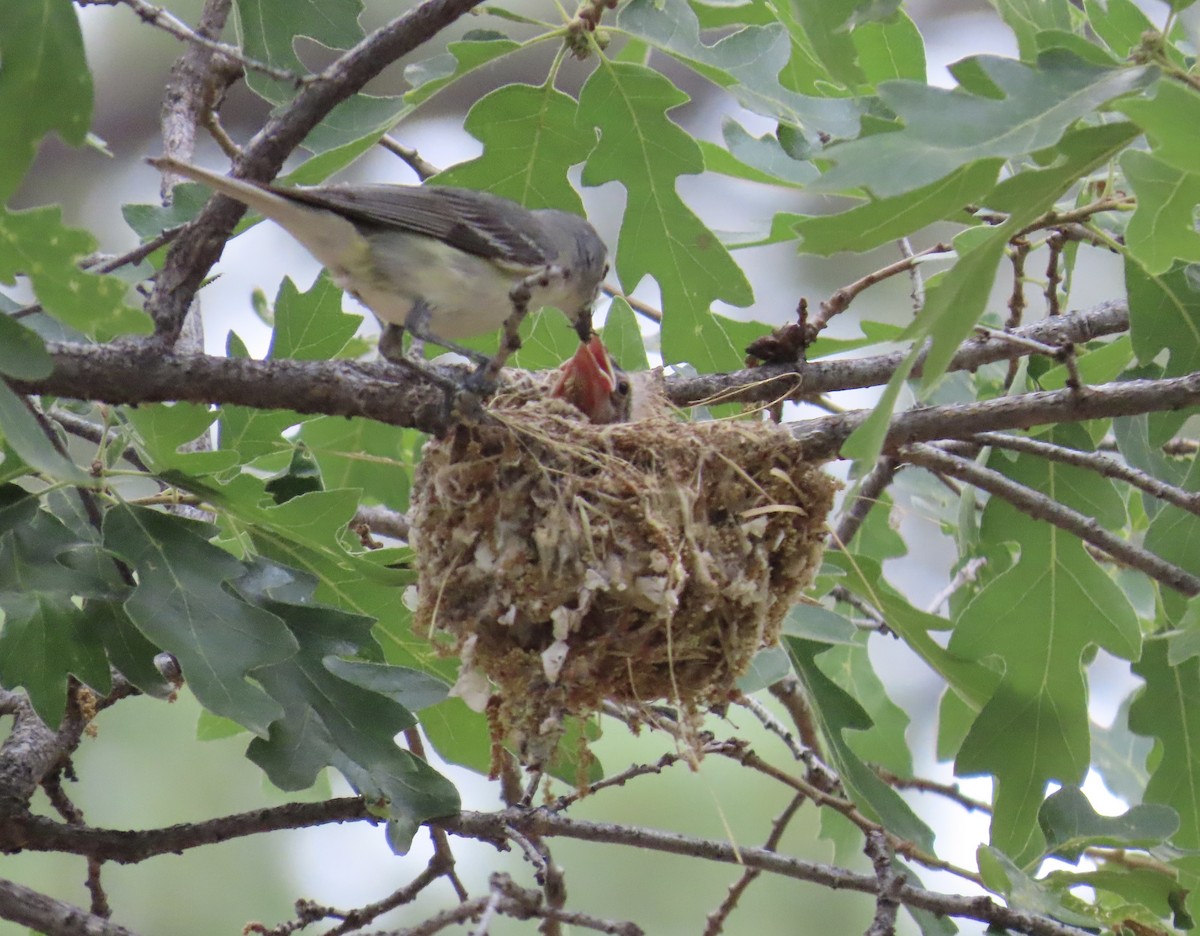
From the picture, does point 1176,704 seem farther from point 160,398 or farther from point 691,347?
point 160,398

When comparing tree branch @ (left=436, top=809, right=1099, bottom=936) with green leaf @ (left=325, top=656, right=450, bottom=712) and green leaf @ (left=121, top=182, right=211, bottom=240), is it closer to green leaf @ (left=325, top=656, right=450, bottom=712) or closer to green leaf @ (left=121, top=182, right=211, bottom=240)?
green leaf @ (left=325, top=656, right=450, bottom=712)

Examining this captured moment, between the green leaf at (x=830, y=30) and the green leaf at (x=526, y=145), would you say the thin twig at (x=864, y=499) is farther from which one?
the green leaf at (x=830, y=30)

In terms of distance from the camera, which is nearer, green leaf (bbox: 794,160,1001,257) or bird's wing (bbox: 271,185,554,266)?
green leaf (bbox: 794,160,1001,257)

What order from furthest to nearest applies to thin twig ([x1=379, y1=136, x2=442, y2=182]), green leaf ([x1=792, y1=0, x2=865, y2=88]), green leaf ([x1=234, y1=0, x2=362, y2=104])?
thin twig ([x1=379, y1=136, x2=442, y2=182]), green leaf ([x1=234, y1=0, x2=362, y2=104]), green leaf ([x1=792, y1=0, x2=865, y2=88])

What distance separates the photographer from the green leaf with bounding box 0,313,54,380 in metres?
2.07

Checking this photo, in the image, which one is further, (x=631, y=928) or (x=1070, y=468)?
(x=1070, y=468)

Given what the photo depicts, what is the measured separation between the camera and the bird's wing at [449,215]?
11.6ft

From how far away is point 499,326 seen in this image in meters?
3.66

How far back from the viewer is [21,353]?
6.82 feet

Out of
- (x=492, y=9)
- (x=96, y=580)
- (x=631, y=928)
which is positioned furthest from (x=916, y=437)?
(x=96, y=580)

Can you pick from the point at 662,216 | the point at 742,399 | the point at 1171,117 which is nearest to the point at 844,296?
the point at 742,399

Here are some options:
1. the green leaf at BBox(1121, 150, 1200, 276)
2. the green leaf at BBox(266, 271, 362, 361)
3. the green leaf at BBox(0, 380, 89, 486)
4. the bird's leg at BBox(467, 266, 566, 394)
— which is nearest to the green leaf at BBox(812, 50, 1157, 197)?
the green leaf at BBox(1121, 150, 1200, 276)

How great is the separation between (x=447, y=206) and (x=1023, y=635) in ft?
6.37

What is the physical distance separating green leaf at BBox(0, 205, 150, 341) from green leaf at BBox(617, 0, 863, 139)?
1.48m
